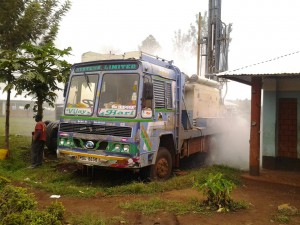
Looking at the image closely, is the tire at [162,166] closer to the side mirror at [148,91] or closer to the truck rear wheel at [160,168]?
the truck rear wheel at [160,168]

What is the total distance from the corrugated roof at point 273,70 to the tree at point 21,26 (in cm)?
612

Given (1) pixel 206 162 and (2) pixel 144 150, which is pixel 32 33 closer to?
(2) pixel 144 150

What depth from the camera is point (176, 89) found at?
854 cm

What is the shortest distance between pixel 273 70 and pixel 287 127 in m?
2.40

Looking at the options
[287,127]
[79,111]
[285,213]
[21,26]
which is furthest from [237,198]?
Answer: [21,26]

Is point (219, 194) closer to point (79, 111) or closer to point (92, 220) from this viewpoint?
point (92, 220)

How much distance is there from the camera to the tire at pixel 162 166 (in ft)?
24.8

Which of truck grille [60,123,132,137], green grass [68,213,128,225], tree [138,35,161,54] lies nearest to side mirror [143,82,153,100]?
truck grille [60,123,132,137]

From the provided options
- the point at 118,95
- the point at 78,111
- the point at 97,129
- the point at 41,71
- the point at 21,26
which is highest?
the point at 21,26

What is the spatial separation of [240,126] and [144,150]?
7955mm

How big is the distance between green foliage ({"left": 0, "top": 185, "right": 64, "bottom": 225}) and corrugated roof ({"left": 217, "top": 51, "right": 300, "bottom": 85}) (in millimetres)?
5105

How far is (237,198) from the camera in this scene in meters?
6.37

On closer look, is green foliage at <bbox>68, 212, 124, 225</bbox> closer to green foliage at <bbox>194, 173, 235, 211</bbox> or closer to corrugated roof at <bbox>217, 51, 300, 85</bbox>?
green foliage at <bbox>194, 173, 235, 211</bbox>

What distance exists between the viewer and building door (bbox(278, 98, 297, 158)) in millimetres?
8820
